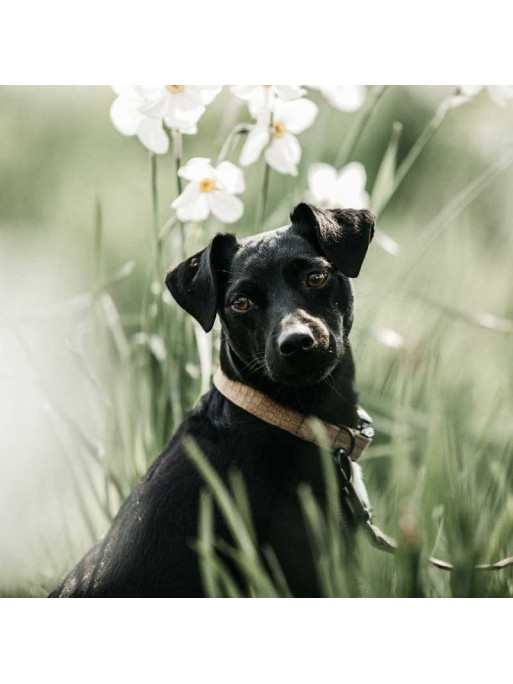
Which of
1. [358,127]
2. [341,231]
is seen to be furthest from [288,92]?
[341,231]

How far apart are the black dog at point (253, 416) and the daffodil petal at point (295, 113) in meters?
0.56

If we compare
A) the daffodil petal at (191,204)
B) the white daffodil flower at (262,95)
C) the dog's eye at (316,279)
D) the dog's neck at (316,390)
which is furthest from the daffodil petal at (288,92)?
the dog's neck at (316,390)

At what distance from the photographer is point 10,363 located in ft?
9.24

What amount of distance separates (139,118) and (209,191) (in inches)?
14.4

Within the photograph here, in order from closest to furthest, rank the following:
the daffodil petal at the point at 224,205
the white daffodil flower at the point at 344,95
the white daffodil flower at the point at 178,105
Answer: the white daffodil flower at the point at 178,105
the daffodil petal at the point at 224,205
the white daffodil flower at the point at 344,95

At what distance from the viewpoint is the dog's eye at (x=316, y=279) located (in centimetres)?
227

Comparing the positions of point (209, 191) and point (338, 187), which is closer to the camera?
point (209, 191)

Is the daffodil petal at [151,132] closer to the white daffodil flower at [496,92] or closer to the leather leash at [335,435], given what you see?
the leather leash at [335,435]

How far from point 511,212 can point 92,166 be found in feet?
5.68

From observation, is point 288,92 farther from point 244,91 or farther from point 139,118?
point 139,118

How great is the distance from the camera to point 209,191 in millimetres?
2680

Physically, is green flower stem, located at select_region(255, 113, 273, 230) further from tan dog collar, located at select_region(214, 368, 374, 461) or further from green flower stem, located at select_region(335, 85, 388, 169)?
tan dog collar, located at select_region(214, 368, 374, 461)

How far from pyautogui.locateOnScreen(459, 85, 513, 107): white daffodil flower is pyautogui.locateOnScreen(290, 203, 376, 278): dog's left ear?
828 mm

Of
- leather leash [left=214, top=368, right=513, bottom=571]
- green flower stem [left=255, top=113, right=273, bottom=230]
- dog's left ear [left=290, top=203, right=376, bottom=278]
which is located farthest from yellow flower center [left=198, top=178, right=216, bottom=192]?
leather leash [left=214, top=368, right=513, bottom=571]
